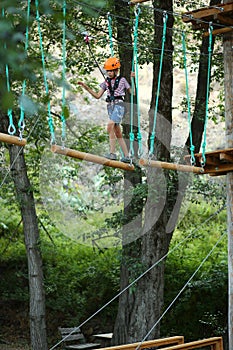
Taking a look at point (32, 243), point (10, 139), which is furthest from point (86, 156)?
point (32, 243)

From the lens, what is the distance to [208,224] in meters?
10.8

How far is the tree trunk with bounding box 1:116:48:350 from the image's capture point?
8109 millimetres

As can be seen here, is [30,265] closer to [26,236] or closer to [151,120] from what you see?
[26,236]

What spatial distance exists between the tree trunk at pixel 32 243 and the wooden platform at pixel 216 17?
322 cm

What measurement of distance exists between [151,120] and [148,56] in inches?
28.4

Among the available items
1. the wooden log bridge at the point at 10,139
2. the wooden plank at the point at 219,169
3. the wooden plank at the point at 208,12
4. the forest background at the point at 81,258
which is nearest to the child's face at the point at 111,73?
the wooden plank at the point at 208,12

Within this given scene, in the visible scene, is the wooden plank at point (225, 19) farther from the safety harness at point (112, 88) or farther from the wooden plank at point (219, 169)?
the wooden plank at point (219, 169)

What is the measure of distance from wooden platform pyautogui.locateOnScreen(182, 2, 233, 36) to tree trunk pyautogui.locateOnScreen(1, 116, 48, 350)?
10.6ft

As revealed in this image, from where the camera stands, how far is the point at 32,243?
8375 mm

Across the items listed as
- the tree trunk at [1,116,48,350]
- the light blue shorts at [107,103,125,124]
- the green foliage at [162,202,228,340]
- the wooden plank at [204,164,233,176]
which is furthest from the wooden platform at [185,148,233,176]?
the green foliage at [162,202,228,340]

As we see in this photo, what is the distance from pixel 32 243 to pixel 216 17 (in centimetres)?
402

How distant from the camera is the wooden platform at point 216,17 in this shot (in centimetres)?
538

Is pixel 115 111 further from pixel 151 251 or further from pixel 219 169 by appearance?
pixel 151 251

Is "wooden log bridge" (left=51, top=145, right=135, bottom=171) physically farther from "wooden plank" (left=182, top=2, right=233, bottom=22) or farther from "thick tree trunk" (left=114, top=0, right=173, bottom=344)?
"thick tree trunk" (left=114, top=0, right=173, bottom=344)
